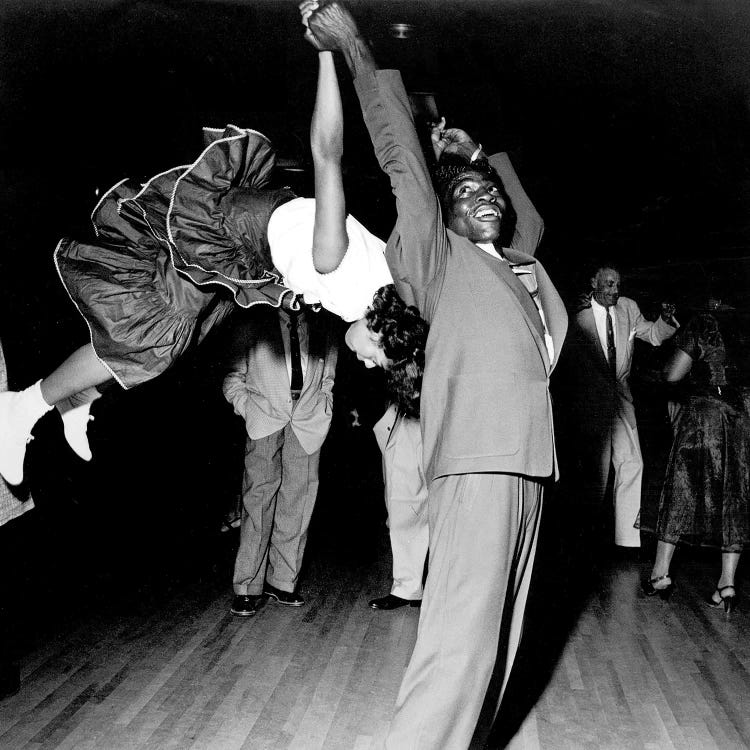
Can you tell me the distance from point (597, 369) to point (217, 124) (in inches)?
109

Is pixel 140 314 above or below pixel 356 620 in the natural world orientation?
above

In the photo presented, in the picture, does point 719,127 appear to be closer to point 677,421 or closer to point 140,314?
point 677,421

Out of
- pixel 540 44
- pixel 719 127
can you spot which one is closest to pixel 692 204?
pixel 719 127

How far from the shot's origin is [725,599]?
4.11m

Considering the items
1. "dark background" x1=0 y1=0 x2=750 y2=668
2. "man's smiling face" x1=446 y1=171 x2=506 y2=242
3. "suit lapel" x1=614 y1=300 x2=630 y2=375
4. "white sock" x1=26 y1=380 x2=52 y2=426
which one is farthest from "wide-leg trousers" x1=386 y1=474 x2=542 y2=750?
"suit lapel" x1=614 y1=300 x2=630 y2=375

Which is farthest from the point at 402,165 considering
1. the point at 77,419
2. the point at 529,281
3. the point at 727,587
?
the point at 727,587

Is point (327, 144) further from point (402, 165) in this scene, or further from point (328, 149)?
point (402, 165)

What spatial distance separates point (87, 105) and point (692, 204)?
5.57 metres

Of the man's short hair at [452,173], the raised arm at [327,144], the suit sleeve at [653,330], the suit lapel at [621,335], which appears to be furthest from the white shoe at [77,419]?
the suit sleeve at [653,330]

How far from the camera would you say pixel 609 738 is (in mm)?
2727

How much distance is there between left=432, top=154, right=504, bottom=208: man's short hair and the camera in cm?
250

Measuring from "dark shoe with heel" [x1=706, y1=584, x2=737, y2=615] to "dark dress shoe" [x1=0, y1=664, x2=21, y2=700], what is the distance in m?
3.29

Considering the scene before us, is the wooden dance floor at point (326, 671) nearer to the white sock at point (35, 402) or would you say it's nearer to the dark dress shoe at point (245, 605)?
the dark dress shoe at point (245, 605)

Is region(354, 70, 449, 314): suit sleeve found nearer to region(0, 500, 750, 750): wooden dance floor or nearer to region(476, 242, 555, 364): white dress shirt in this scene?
region(476, 242, 555, 364): white dress shirt
